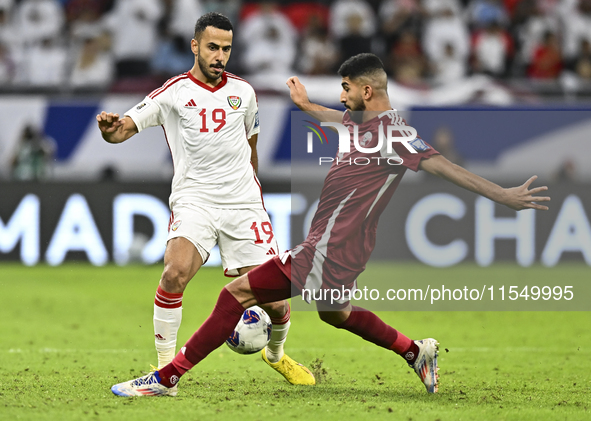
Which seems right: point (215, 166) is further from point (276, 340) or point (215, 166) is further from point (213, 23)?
point (276, 340)

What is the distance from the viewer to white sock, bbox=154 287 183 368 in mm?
5184

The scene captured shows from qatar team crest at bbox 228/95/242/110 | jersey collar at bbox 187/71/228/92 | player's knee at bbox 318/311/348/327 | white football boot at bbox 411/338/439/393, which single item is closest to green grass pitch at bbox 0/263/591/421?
white football boot at bbox 411/338/439/393

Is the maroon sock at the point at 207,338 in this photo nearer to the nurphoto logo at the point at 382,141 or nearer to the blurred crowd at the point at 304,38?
the nurphoto logo at the point at 382,141

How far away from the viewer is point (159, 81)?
12875 millimetres

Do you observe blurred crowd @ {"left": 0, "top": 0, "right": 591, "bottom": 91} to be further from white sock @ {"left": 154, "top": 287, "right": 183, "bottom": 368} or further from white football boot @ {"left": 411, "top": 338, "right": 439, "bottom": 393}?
white football boot @ {"left": 411, "top": 338, "right": 439, "bottom": 393}

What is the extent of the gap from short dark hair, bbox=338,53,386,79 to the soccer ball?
1.61 m

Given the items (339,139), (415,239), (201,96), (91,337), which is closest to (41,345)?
(91,337)

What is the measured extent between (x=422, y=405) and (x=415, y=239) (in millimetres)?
6641

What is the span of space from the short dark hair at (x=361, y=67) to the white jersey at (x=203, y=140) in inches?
39.2

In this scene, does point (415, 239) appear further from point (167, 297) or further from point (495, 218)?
point (167, 297)

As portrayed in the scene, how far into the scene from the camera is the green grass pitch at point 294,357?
4586mm

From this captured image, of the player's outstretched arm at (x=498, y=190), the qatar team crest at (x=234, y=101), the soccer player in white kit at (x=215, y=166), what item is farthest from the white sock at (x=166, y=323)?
the player's outstretched arm at (x=498, y=190)

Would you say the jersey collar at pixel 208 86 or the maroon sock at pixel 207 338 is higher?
the jersey collar at pixel 208 86

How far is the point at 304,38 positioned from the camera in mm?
14391
